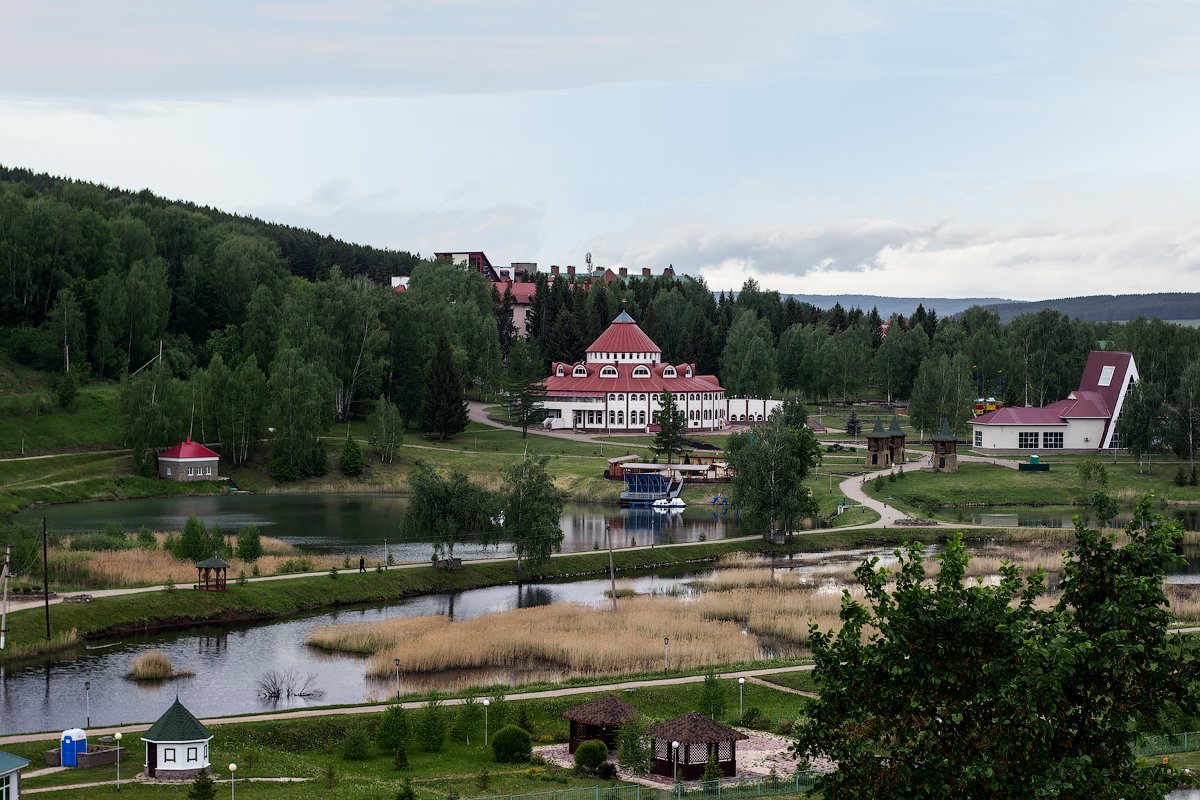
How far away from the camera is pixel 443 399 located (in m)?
106

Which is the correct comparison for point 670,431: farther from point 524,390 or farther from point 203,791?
point 203,791

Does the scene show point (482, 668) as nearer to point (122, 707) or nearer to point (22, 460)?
point (122, 707)

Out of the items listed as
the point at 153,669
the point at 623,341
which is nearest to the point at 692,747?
the point at 153,669

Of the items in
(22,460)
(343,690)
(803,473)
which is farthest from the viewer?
(22,460)

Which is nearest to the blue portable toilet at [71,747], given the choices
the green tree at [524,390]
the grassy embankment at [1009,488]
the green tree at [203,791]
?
the green tree at [203,791]

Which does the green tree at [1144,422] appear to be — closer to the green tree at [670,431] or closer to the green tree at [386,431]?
the green tree at [670,431]

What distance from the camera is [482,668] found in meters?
44.4

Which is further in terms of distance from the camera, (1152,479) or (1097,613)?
(1152,479)

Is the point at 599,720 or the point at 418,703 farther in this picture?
the point at 418,703

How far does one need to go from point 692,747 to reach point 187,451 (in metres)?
66.4

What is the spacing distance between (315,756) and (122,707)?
796 centimetres

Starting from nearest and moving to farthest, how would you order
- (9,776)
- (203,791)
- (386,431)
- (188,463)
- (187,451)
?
(203,791) → (9,776) → (188,463) → (187,451) → (386,431)

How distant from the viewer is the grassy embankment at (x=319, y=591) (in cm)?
4744

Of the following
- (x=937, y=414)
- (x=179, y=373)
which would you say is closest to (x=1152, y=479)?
(x=937, y=414)
